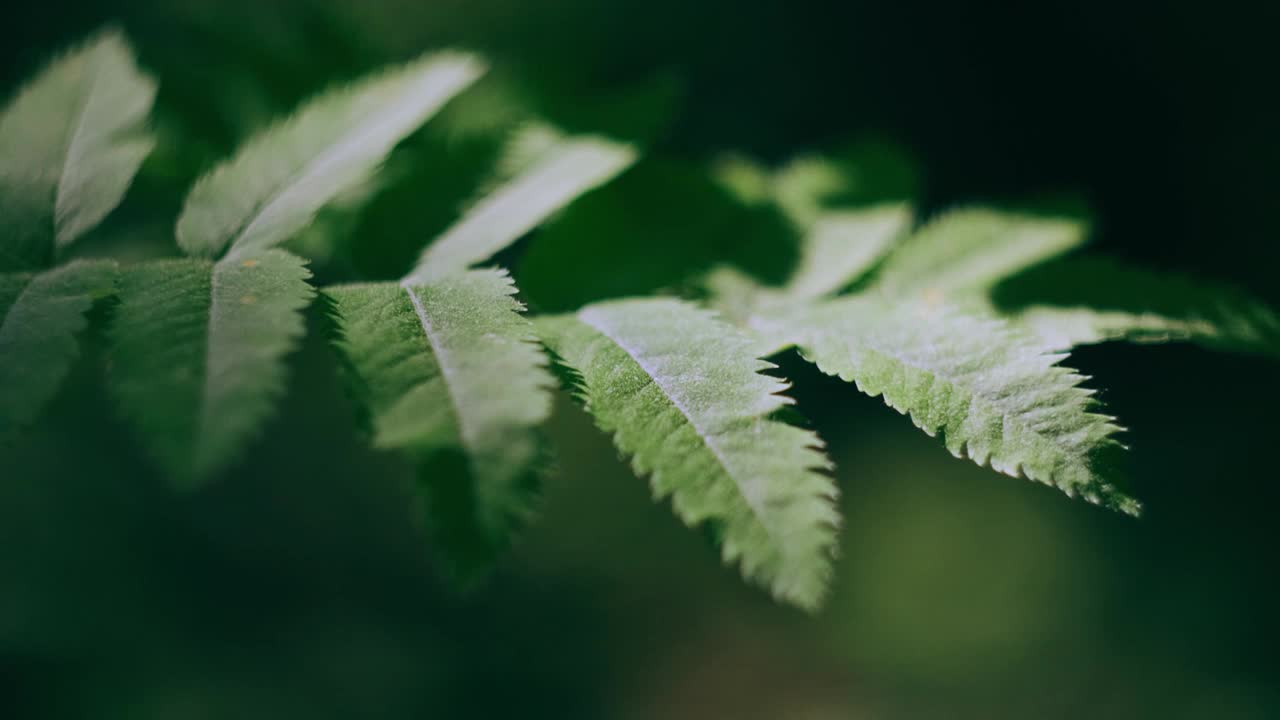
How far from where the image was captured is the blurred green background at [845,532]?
11.0ft

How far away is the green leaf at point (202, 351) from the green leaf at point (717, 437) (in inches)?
16.3

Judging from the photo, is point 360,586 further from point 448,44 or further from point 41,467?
point 448,44

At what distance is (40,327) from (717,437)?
958 mm

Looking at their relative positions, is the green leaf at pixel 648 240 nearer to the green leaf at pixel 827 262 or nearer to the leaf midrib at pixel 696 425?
the green leaf at pixel 827 262

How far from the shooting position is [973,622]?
3686 millimetres

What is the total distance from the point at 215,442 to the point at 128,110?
3.22 feet

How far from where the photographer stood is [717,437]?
101 cm

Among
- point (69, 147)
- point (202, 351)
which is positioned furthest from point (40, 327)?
point (69, 147)

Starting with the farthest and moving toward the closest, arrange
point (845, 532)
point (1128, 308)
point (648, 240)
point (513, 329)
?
1. point (845, 532)
2. point (648, 240)
3. point (1128, 308)
4. point (513, 329)

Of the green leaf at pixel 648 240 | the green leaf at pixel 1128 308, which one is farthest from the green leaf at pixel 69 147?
the green leaf at pixel 1128 308

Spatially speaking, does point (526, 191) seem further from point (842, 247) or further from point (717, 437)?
point (717, 437)

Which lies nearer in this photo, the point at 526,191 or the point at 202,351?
the point at 202,351

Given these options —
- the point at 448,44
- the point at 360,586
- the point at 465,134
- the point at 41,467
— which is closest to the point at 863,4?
the point at 448,44

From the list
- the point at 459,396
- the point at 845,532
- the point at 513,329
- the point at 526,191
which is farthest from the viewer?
the point at 845,532
